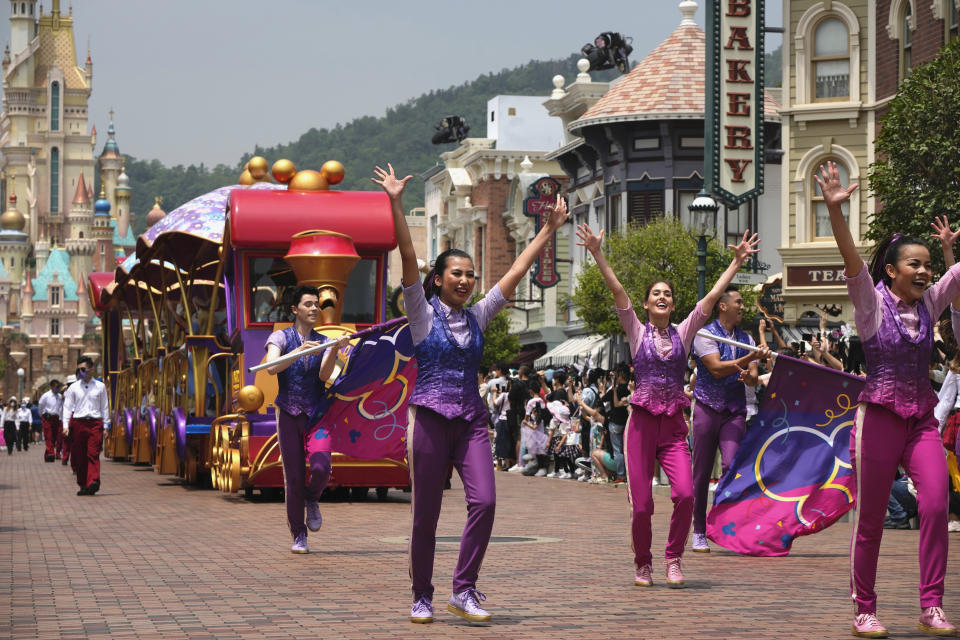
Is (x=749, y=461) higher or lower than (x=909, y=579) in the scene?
higher

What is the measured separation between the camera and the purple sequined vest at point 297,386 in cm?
1160

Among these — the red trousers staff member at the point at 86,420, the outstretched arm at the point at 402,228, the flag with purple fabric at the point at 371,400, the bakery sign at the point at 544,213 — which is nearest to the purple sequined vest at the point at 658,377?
the outstretched arm at the point at 402,228

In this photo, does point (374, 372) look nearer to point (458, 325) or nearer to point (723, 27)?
point (458, 325)

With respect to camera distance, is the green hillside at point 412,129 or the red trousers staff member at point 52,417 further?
the green hillside at point 412,129

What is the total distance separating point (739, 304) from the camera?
10.8 meters

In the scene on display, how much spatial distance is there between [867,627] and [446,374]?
2311 millimetres

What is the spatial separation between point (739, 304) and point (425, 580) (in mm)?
3913

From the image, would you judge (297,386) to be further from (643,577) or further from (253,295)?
(253,295)

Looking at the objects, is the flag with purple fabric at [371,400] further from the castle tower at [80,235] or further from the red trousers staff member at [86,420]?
the castle tower at [80,235]

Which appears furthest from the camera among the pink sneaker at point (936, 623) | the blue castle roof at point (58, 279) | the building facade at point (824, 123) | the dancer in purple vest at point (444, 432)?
the blue castle roof at point (58, 279)

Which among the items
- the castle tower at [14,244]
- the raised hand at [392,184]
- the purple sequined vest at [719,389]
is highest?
the castle tower at [14,244]

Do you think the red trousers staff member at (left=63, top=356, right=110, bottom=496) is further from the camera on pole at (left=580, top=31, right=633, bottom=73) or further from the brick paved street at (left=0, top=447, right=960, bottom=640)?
the camera on pole at (left=580, top=31, right=633, bottom=73)

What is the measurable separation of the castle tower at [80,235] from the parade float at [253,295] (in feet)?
545

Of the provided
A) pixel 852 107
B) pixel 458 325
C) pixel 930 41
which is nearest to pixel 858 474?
pixel 458 325
